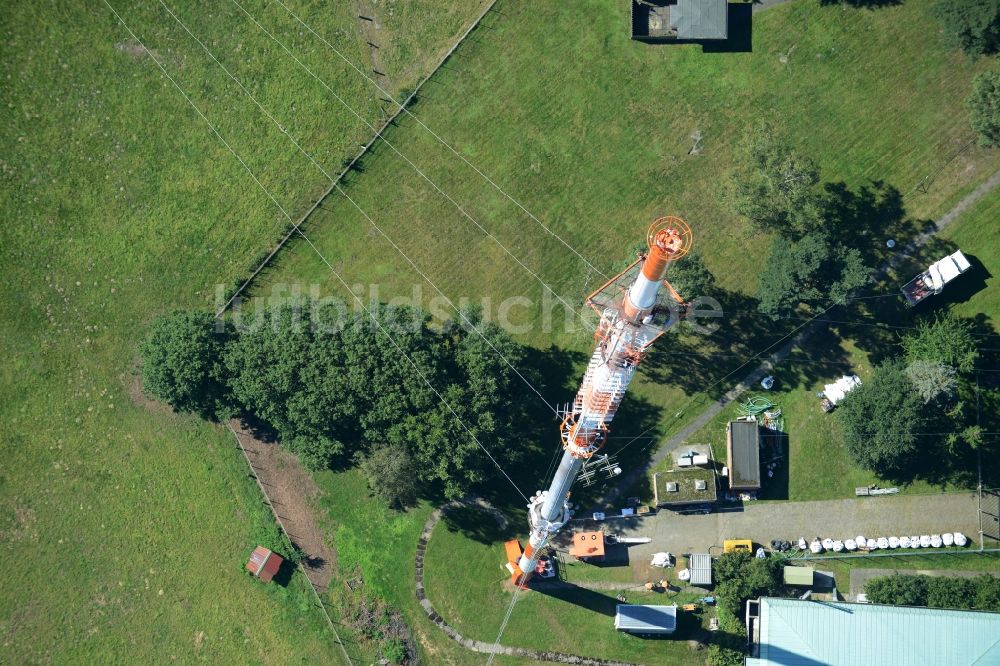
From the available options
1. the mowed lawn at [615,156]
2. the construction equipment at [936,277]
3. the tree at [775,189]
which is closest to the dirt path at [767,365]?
the mowed lawn at [615,156]

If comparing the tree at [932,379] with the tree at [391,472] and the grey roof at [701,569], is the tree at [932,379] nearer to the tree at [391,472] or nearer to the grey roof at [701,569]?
the grey roof at [701,569]

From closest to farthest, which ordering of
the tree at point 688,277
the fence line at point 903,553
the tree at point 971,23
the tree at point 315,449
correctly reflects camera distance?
the tree at point 688,277
the tree at point 971,23
the tree at point 315,449
the fence line at point 903,553

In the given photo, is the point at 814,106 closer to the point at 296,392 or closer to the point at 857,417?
the point at 857,417

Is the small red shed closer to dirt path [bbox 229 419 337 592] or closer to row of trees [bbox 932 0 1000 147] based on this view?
dirt path [bbox 229 419 337 592]

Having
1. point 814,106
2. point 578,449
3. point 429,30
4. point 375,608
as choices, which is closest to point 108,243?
point 429,30

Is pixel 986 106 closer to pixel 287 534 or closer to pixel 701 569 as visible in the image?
pixel 701 569

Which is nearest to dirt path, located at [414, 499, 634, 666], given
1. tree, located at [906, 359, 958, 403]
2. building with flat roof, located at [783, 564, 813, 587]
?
building with flat roof, located at [783, 564, 813, 587]
